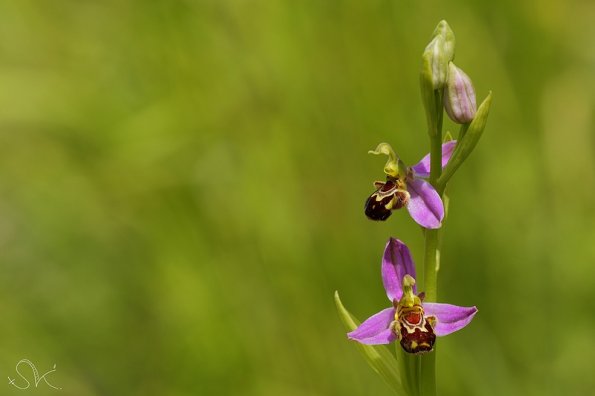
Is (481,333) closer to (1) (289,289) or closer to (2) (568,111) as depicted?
(1) (289,289)

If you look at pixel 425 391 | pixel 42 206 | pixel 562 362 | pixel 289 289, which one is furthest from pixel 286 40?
pixel 425 391

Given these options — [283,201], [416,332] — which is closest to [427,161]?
[416,332]

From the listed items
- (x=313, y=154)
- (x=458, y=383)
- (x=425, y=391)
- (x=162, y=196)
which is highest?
(x=313, y=154)

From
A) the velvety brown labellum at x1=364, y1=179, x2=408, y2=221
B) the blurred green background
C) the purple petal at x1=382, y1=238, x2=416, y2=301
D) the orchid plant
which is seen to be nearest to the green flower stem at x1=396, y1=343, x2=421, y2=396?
the orchid plant

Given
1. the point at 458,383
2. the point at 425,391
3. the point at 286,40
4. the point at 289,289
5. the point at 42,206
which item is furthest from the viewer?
the point at 42,206

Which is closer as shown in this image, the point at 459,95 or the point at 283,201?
the point at 459,95

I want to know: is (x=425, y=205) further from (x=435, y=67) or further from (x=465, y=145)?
(x=435, y=67)

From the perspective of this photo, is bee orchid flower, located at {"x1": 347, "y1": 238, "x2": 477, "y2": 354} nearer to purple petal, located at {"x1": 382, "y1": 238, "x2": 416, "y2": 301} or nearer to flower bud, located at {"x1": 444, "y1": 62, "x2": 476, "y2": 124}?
purple petal, located at {"x1": 382, "y1": 238, "x2": 416, "y2": 301}
